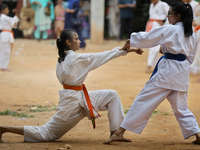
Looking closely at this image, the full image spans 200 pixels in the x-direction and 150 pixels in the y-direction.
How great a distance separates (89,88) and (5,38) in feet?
11.7

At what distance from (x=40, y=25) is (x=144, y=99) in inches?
526

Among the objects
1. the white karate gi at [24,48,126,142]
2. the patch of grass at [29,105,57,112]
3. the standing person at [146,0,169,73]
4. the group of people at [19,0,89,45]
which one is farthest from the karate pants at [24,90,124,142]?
the group of people at [19,0,89,45]

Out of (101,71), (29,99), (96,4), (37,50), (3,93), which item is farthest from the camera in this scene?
(96,4)

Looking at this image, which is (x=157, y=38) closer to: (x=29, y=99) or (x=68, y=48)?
(x=68, y=48)

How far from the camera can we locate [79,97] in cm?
366

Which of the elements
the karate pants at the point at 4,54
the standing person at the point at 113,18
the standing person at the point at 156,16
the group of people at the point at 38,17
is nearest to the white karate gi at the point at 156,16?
the standing person at the point at 156,16

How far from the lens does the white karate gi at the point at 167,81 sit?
11.7ft

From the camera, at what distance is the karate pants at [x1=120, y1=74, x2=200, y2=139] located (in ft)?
12.0

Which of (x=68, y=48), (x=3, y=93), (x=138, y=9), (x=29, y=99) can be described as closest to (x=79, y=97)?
(x=68, y=48)

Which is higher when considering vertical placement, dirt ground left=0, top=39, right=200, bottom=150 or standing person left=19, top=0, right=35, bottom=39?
standing person left=19, top=0, right=35, bottom=39

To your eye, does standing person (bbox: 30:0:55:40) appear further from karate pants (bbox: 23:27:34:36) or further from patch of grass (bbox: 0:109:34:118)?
patch of grass (bbox: 0:109:34:118)

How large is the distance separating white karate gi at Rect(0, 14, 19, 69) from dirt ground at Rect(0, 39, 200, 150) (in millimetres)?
435

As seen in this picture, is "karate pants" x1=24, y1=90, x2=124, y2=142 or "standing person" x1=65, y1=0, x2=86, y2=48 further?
"standing person" x1=65, y1=0, x2=86, y2=48

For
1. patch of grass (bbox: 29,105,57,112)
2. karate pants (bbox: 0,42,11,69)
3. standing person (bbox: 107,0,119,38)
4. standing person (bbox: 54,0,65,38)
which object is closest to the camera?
patch of grass (bbox: 29,105,57,112)
